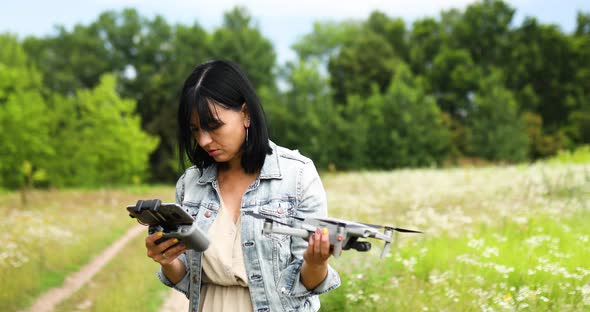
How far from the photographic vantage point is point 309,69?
3938cm

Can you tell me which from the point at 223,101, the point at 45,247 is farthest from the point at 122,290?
the point at 223,101

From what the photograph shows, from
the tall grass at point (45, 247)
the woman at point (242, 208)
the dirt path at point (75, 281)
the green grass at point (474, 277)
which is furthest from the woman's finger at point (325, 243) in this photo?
the dirt path at point (75, 281)

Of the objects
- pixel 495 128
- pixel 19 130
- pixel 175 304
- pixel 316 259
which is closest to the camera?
pixel 316 259

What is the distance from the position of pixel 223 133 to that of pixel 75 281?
8285 millimetres

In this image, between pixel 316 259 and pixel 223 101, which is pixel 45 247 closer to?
pixel 223 101

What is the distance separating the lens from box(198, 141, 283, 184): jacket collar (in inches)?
116

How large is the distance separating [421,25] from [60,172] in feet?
107

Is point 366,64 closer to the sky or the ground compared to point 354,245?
closer to the sky

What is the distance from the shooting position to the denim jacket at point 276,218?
279 cm

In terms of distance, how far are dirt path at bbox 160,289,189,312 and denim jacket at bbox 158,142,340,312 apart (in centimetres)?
494

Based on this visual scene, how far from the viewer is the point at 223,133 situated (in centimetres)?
→ 284

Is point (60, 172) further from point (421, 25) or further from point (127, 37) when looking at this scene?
point (421, 25)

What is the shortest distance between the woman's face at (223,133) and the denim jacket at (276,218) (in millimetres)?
188

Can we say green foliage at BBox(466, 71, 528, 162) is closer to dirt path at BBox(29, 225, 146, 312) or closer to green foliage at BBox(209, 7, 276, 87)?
green foliage at BBox(209, 7, 276, 87)
